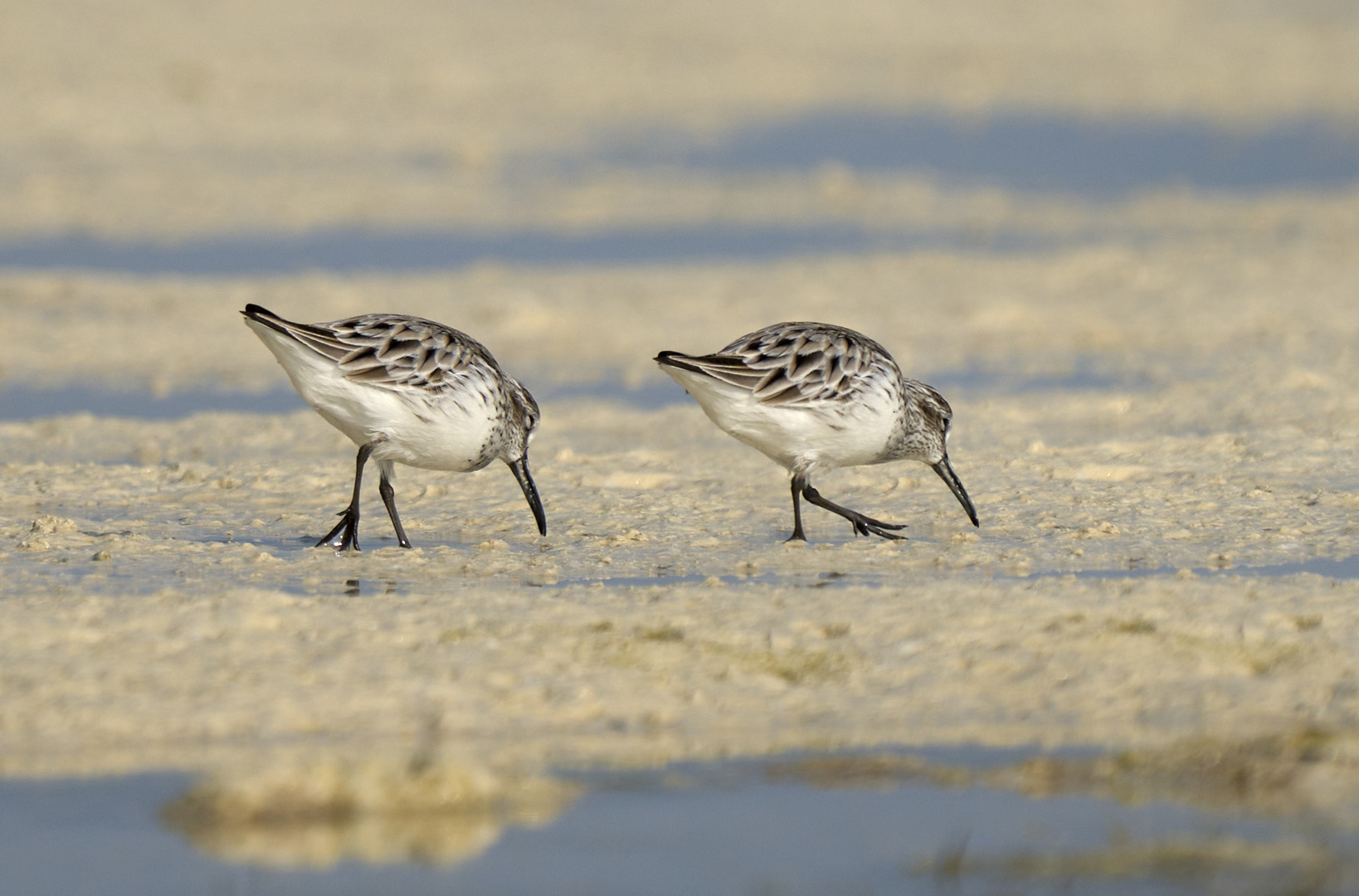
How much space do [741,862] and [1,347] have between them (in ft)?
32.7

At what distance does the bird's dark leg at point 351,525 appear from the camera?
326 inches

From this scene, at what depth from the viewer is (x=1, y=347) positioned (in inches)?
528

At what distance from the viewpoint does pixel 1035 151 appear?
24.1 metres

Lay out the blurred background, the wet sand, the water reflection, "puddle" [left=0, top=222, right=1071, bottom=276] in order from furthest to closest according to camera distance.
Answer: the blurred background
"puddle" [left=0, top=222, right=1071, bottom=276]
the wet sand
the water reflection

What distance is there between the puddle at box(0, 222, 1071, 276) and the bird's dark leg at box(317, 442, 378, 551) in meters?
8.05

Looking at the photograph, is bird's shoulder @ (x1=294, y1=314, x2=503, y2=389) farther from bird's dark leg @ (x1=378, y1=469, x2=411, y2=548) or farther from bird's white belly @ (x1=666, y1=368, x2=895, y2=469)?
bird's white belly @ (x1=666, y1=368, x2=895, y2=469)

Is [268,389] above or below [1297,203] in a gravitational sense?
below

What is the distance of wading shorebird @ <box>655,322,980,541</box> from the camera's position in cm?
847

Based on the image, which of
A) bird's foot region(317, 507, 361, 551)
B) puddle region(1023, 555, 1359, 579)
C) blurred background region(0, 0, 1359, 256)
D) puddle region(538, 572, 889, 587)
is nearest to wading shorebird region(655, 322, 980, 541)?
puddle region(538, 572, 889, 587)

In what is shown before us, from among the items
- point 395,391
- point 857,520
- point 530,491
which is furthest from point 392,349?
point 857,520

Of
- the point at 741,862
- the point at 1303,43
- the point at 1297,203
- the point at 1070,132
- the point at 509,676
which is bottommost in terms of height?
the point at 741,862

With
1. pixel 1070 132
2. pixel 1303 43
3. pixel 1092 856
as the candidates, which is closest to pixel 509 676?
pixel 1092 856

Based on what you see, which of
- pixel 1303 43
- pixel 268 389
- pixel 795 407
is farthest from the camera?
pixel 1303 43

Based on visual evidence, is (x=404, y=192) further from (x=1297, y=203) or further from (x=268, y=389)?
(x=1297, y=203)
